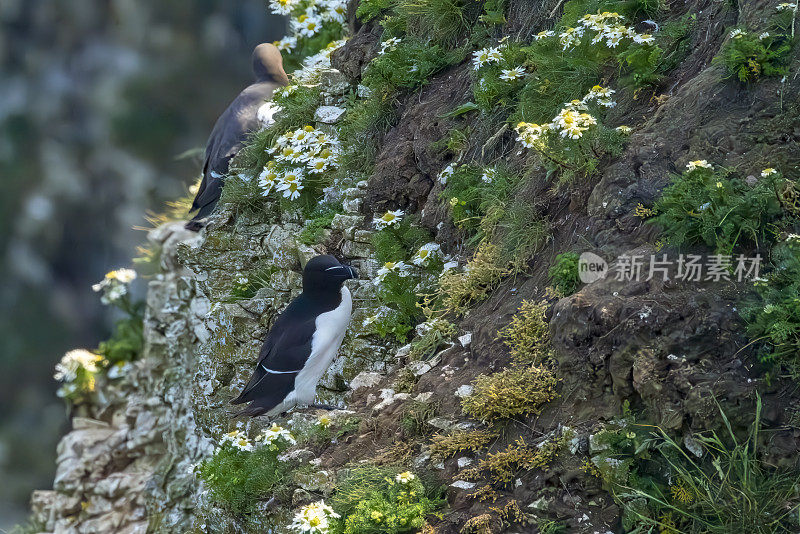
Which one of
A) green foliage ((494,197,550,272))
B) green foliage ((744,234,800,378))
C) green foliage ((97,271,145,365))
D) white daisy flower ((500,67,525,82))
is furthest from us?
green foliage ((97,271,145,365))

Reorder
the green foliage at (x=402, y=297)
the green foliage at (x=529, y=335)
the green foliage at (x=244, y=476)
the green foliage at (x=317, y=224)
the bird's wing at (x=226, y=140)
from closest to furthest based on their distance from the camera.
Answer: the green foliage at (x=529, y=335)
the green foliage at (x=244, y=476)
the green foliage at (x=402, y=297)
the green foliage at (x=317, y=224)
the bird's wing at (x=226, y=140)

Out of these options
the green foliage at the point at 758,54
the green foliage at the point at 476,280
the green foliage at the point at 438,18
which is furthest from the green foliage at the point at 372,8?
the green foliage at the point at 758,54

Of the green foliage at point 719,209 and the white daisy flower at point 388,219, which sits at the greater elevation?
the white daisy flower at point 388,219

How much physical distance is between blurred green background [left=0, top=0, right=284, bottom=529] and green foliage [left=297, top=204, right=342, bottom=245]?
22.4 ft

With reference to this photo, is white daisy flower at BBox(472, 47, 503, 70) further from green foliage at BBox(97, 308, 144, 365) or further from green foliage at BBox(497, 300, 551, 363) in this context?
green foliage at BBox(97, 308, 144, 365)

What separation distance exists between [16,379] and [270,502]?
461 inches

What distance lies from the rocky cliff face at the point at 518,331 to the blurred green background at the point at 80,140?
702 centimetres

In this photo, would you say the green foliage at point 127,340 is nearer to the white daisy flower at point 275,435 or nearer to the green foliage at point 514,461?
the white daisy flower at point 275,435

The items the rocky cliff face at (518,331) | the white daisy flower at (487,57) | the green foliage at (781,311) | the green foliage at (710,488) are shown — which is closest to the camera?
the green foliage at (710,488)

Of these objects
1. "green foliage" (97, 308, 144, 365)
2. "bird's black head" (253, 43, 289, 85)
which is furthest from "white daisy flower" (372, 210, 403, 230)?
"green foliage" (97, 308, 144, 365)

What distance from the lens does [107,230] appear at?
14031mm

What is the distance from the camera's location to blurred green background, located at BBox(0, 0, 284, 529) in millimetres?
13820

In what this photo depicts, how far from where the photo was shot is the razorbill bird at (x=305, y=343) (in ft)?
17.0

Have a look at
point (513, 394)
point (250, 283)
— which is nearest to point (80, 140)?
point (250, 283)
